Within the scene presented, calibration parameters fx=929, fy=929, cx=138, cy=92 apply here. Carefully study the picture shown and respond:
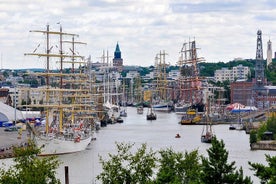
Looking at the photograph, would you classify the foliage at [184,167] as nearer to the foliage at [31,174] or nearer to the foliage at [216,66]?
the foliage at [31,174]

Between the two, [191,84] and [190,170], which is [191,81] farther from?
[190,170]

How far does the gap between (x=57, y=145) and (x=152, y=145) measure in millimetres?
5265

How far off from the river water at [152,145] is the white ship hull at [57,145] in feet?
2.01

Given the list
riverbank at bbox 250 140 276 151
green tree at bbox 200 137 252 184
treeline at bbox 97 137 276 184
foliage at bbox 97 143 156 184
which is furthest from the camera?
riverbank at bbox 250 140 276 151

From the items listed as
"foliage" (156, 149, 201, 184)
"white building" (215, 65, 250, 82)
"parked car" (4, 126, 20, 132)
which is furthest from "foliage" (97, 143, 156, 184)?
"white building" (215, 65, 250, 82)

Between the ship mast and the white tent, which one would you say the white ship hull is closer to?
the white tent

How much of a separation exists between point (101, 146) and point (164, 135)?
9.19 m

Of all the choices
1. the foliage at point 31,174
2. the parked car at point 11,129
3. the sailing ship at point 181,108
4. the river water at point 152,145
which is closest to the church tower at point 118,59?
the sailing ship at point 181,108

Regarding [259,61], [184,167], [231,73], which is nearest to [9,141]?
[184,167]

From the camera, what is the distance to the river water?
110 feet

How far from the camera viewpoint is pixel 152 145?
4622 centimetres

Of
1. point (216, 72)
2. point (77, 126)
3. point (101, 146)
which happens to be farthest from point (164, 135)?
point (216, 72)

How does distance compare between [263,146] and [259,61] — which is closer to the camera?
[263,146]

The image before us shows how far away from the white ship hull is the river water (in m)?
0.61
